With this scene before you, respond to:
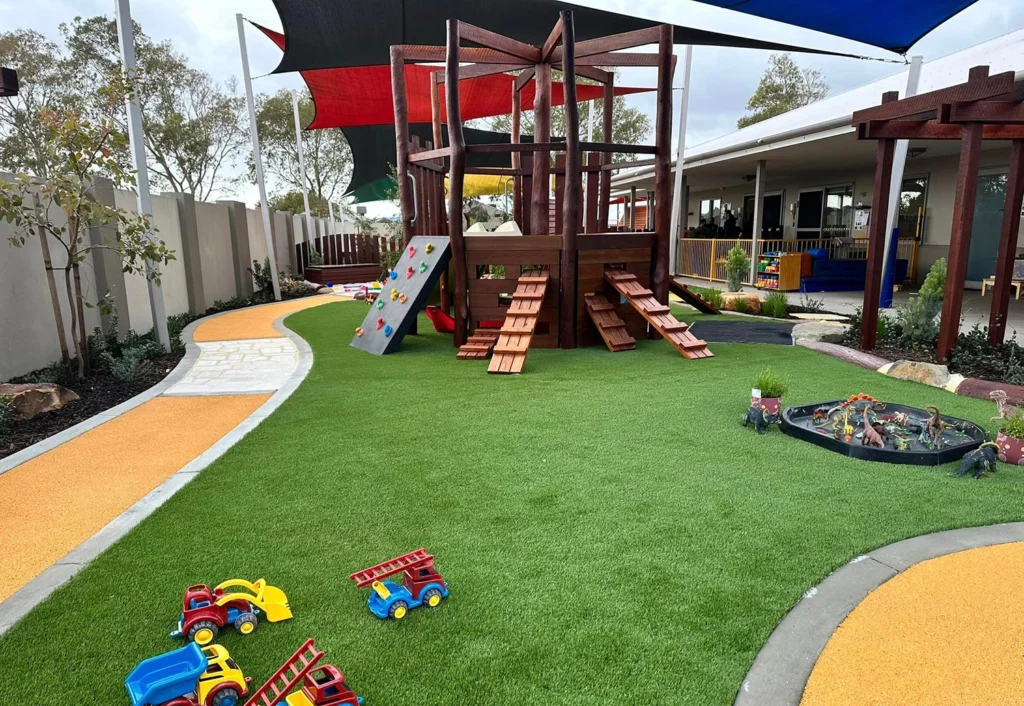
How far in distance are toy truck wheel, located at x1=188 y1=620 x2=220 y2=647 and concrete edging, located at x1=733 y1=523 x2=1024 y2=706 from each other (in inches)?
77.6

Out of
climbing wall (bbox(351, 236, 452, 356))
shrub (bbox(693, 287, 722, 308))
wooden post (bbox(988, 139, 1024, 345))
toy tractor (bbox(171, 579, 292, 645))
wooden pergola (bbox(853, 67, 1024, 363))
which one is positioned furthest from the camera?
shrub (bbox(693, 287, 722, 308))

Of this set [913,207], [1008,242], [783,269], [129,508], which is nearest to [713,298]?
[783,269]

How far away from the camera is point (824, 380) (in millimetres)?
6527

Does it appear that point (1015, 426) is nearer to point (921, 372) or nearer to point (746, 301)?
point (921, 372)

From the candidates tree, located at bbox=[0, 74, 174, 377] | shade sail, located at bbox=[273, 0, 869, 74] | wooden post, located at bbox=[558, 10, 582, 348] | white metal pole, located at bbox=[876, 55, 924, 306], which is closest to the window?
white metal pole, located at bbox=[876, 55, 924, 306]

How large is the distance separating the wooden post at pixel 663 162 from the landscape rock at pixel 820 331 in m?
2.03

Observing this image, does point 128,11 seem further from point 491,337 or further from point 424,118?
point 424,118

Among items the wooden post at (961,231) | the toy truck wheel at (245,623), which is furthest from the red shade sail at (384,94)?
the toy truck wheel at (245,623)

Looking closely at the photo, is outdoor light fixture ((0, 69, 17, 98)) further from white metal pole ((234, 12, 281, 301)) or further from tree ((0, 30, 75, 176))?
tree ((0, 30, 75, 176))

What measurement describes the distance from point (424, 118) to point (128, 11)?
45.3 ft

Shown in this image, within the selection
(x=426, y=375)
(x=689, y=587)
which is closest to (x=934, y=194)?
(x=426, y=375)

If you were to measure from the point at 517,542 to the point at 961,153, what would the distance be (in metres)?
6.24

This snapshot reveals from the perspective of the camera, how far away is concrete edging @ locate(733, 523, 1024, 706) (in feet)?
7.15

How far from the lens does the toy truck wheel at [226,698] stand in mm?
2064
